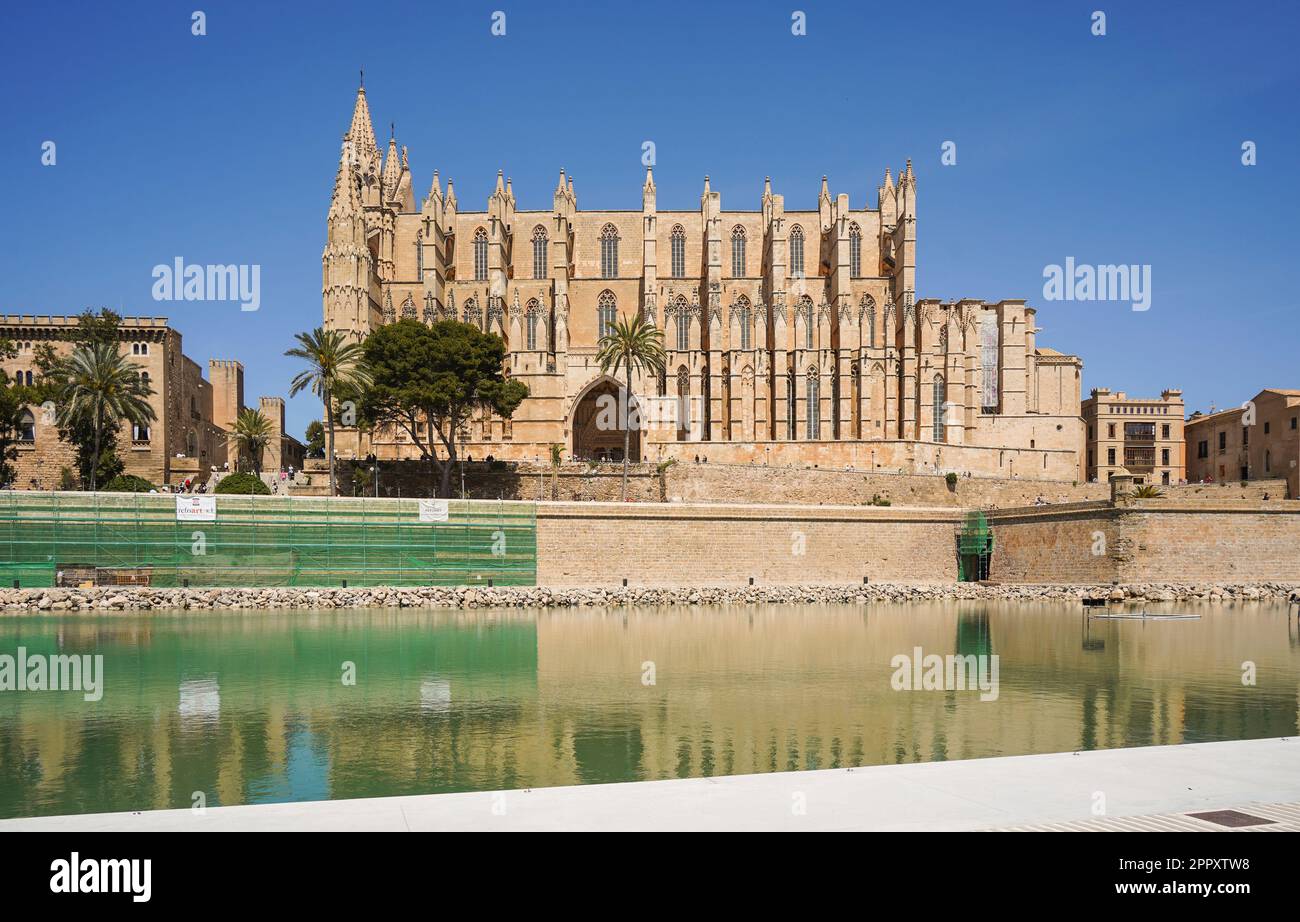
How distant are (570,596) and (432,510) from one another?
23.8 ft

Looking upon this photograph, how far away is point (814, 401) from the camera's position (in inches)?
2322

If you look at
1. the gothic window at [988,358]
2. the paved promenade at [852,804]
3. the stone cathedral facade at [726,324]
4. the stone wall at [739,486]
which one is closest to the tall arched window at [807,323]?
the stone cathedral facade at [726,324]

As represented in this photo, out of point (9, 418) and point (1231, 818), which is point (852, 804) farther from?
point (9, 418)

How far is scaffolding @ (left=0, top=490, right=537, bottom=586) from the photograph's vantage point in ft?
120

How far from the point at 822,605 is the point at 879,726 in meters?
23.5

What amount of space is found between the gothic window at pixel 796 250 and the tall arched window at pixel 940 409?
460 inches

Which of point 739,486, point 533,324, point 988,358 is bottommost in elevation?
point 739,486

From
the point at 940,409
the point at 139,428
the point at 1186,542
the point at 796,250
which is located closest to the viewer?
the point at 1186,542

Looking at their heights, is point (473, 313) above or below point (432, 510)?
above

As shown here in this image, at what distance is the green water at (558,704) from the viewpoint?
12062 mm

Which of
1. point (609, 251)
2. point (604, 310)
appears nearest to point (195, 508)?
point (604, 310)

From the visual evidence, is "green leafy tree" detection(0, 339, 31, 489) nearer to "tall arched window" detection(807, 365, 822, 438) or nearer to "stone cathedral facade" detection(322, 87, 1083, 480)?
"stone cathedral facade" detection(322, 87, 1083, 480)

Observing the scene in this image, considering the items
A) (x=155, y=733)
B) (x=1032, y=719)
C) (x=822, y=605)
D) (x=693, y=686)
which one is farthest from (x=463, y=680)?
(x=822, y=605)
